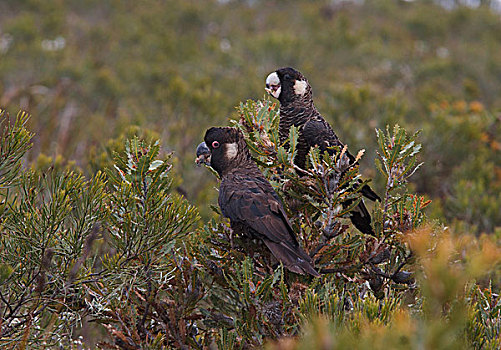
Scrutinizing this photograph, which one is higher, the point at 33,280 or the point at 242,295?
the point at 242,295

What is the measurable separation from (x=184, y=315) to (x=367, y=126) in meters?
5.77

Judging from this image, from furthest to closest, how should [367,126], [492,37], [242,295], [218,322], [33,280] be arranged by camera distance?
[492,37]
[367,126]
[33,280]
[218,322]
[242,295]

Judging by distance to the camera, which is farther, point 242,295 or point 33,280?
point 33,280

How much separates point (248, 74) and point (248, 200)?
10137mm

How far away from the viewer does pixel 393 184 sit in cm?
193

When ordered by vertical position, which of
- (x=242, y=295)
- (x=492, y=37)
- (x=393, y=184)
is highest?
(x=492, y=37)

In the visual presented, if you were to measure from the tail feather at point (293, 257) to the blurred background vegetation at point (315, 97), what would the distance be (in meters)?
0.11

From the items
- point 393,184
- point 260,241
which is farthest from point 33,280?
point 393,184

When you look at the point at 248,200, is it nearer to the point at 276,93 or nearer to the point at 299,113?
the point at 299,113

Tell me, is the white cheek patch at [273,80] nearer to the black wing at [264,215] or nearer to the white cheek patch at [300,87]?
the white cheek patch at [300,87]

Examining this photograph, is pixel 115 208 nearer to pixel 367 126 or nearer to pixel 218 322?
pixel 218 322

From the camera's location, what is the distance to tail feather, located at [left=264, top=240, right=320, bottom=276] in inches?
72.0

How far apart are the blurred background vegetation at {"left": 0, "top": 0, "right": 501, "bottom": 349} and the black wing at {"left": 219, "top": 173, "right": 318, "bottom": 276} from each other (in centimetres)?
12

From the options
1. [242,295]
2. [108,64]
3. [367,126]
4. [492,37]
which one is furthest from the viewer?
[492,37]
